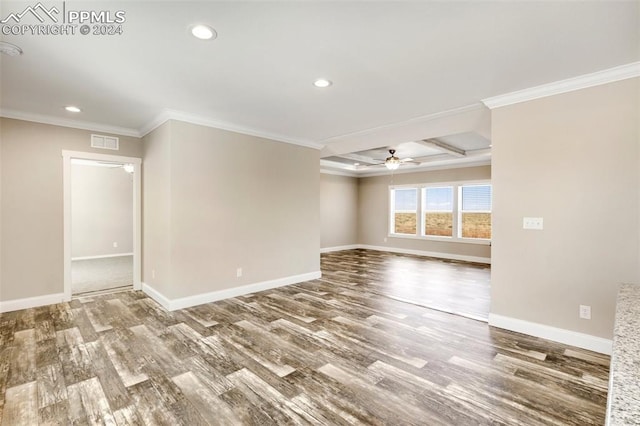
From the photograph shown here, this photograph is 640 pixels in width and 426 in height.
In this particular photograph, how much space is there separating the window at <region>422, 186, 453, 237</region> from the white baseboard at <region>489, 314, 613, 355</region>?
529cm

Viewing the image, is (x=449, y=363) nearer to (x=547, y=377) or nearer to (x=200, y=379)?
(x=547, y=377)

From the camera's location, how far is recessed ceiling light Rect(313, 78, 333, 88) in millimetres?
2943

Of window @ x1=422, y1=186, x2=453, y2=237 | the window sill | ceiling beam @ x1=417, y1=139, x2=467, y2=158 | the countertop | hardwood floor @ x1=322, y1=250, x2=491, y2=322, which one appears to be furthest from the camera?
window @ x1=422, y1=186, x2=453, y2=237

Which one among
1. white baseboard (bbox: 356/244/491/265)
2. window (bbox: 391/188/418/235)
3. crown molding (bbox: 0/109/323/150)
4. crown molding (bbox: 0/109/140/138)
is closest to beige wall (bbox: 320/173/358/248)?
white baseboard (bbox: 356/244/491/265)

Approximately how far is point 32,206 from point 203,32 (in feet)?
12.8

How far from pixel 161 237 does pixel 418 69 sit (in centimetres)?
391

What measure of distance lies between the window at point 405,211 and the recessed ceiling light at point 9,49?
28.7ft

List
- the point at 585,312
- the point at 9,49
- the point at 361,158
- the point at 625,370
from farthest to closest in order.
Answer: the point at 361,158 → the point at 585,312 → the point at 9,49 → the point at 625,370

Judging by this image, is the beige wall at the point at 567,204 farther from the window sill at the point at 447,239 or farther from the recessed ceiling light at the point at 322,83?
the window sill at the point at 447,239

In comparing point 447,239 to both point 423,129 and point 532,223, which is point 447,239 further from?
point 532,223

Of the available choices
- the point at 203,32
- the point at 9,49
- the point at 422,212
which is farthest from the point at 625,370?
the point at 422,212

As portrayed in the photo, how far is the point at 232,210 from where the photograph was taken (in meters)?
4.53

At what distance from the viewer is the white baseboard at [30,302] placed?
3861 mm

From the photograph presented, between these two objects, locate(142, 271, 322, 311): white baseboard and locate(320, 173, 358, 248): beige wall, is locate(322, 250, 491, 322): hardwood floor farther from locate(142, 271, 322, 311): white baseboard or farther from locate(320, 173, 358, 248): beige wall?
locate(142, 271, 322, 311): white baseboard
